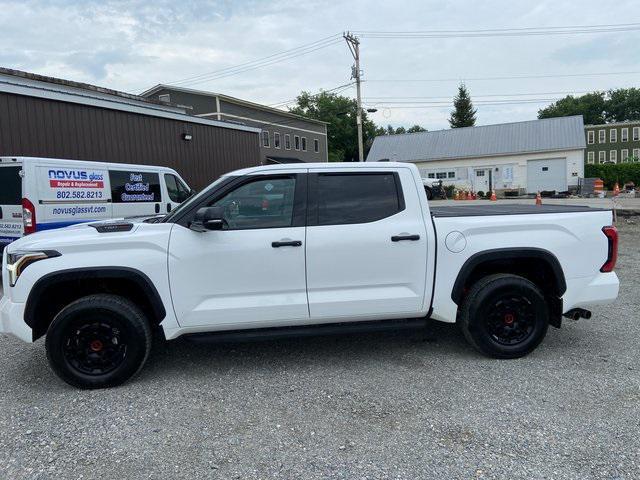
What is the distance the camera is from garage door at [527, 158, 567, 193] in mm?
36406

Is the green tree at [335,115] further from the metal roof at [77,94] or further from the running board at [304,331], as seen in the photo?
the running board at [304,331]

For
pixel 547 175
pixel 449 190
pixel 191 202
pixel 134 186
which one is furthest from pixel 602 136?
pixel 191 202

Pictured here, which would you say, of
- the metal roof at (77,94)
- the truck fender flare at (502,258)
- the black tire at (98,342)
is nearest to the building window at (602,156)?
the metal roof at (77,94)

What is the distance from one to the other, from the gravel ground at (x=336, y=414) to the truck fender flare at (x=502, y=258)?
0.68 meters

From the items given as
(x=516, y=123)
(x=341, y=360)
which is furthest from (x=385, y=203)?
(x=516, y=123)

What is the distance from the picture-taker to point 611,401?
343cm

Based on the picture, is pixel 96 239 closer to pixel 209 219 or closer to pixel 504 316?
pixel 209 219

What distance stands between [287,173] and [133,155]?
11.6 m

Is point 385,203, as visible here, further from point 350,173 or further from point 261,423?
point 261,423

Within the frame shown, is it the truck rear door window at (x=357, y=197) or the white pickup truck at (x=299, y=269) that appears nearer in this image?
the white pickup truck at (x=299, y=269)

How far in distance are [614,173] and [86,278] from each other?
4353cm

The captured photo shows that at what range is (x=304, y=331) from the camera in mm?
4012

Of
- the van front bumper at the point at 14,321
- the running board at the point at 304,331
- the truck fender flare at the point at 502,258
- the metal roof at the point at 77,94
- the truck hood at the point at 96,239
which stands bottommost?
the running board at the point at 304,331

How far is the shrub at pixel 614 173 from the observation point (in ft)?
125
